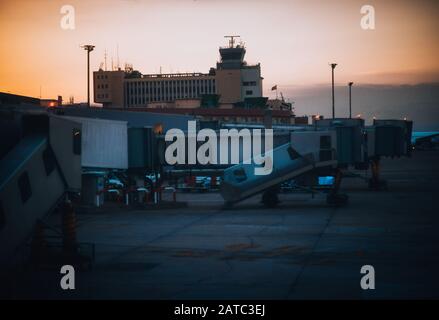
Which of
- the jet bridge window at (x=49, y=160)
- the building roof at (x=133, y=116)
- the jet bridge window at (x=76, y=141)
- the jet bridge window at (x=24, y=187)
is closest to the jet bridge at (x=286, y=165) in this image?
the jet bridge window at (x=76, y=141)

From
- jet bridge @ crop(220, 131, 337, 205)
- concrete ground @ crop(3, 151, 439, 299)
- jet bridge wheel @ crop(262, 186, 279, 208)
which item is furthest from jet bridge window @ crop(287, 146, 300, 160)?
concrete ground @ crop(3, 151, 439, 299)

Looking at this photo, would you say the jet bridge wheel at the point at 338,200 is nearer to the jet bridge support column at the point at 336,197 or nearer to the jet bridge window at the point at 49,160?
the jet bridge support column at the point at 336,197

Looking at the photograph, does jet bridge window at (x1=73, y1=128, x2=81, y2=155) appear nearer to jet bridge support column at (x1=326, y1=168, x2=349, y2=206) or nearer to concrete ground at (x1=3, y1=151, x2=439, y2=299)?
concrete ground at (x1=3, y1=151, x2=439, y2=299)

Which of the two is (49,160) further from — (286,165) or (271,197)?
(271,197)

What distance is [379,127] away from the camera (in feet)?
197

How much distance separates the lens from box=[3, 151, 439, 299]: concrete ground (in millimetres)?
19181

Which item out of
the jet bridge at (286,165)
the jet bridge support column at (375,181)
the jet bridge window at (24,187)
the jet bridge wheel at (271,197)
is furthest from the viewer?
the jet bridge support column at (375,181)

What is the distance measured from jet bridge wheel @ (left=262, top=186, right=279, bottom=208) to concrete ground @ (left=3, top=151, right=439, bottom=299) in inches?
35.9

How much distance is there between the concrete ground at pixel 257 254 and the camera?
19.2 m

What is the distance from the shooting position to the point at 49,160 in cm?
2352

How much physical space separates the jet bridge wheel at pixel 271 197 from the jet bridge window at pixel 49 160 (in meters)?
23.3

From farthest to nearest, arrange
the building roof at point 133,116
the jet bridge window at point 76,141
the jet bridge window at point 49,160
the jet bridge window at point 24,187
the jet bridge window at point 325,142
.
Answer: the building roof at point 133,116
the jet bridge window at point 325,142
the jet bridge window at point 76,141
the jet bridge window at point 49,160
the jet bridge window at point 24,187

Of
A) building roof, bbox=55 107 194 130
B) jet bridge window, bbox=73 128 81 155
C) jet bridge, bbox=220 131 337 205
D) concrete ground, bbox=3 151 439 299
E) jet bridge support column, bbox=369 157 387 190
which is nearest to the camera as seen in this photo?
concrete ground, bbox=3 151 439 299

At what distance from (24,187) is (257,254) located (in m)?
9.29
